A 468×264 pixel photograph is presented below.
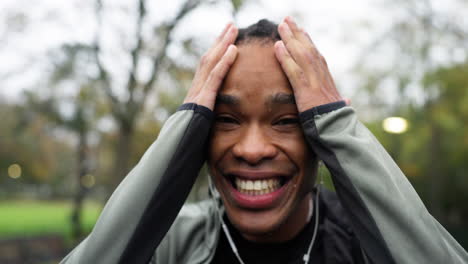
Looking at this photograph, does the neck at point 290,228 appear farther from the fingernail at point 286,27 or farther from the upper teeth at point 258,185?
the fingernail at point 286,27

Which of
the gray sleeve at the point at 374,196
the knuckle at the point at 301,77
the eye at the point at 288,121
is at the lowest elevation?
the gray sleeve at the point at 374,196

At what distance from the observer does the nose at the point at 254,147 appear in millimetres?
2008

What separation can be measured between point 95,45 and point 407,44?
37.5ft

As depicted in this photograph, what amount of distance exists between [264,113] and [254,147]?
192mm

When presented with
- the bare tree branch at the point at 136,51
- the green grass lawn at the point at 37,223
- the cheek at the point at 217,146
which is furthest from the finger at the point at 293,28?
the green grass lawn at the point at 37,223

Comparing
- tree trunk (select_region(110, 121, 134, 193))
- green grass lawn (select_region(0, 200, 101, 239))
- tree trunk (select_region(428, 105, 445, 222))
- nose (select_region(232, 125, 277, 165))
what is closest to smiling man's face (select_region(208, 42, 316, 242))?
nose (select_region(232, 125, 277, 165))

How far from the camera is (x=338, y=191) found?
198cm

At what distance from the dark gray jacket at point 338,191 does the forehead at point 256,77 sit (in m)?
0.20

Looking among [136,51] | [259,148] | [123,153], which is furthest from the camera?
[123,153]

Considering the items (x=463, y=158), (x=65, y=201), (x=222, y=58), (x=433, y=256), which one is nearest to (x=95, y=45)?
(x=222, y=58)

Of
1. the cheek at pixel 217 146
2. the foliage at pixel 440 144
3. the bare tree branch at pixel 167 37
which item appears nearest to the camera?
the cheek at pixel 217 146

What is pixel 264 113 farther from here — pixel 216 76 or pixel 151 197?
pixel 151 197

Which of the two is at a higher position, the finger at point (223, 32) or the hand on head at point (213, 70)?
the finger at point (223, 32)

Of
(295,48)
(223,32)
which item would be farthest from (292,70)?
(223,32)
